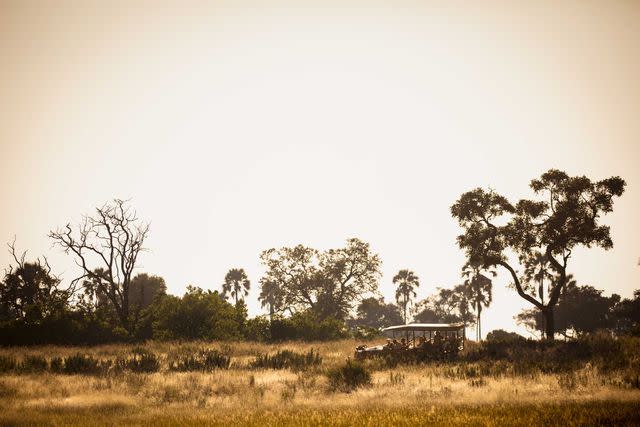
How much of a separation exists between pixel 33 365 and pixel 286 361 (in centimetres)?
1259

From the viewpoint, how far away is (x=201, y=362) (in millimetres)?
27250

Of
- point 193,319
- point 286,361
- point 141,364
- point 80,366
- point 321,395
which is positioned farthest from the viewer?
point 193,319

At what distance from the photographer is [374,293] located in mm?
61906

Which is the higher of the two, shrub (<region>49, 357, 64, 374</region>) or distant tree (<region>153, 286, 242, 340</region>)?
distant tree (<region>153, 286, 242, 340</region>)

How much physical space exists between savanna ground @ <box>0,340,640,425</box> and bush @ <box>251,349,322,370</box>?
55 cm

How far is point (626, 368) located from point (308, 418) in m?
14.9

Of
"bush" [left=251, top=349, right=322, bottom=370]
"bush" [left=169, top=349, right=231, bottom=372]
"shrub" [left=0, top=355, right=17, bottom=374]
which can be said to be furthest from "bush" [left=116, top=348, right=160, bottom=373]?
"bush" [left=251, top=349, right=322, bottom=370]

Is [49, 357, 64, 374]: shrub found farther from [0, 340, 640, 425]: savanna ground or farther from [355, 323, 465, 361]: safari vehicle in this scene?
Answer: [355, 323, 465, 361]: safari vehicle

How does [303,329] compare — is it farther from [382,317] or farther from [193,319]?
[382,317]

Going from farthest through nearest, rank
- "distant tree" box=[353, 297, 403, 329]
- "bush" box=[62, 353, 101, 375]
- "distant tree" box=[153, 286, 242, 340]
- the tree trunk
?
1. "distant tree" box=[353, 297, 403, 329]
2. "distant tree" box=[153, 286, 242, 340]
3. the tree trunk
4. "bush" box=[62, 353, 101, 375]

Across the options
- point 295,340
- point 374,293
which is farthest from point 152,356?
point 374,293

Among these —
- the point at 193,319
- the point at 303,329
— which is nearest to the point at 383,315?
the point at 303,329

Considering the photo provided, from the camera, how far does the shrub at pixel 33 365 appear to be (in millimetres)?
24641

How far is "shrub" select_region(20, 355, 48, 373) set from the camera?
24641 millimetres
